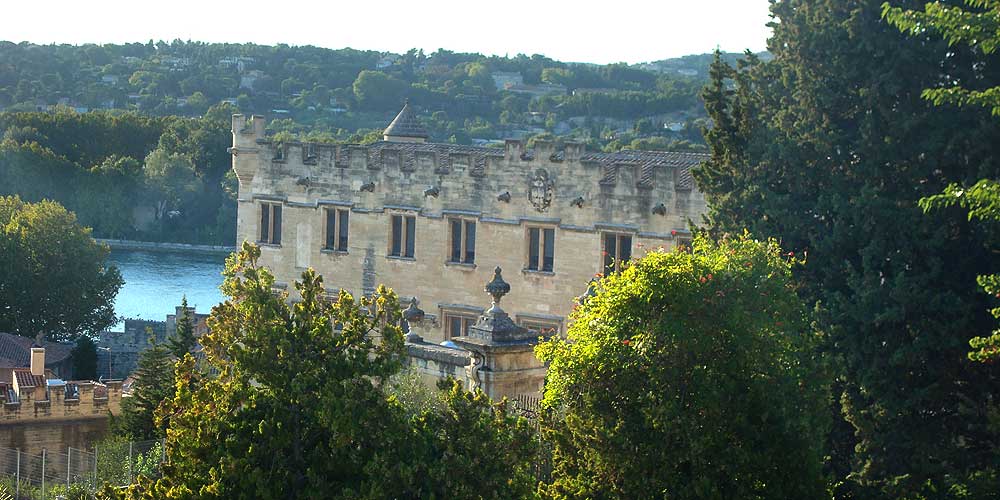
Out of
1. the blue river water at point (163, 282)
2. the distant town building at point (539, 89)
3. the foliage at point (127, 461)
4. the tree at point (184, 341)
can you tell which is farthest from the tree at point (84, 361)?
the distant town building at point (539, 89)

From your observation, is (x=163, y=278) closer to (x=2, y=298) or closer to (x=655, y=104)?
(x=2, y=298)

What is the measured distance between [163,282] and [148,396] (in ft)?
166

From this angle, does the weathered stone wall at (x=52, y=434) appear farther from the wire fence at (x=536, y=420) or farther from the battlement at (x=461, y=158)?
the wire fence at (x=536, y=420)

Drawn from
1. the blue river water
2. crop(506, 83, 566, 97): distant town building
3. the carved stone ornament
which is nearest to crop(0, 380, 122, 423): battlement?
the carved stone ornament

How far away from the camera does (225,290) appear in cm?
1392

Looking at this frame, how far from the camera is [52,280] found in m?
47.8

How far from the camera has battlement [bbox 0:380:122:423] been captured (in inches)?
1032

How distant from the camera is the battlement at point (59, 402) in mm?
26203

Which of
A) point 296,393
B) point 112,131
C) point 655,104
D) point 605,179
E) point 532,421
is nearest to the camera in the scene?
point 296,393

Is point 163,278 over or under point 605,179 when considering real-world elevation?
under

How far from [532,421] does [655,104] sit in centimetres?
8619

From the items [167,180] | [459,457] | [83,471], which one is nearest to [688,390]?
[459,457]

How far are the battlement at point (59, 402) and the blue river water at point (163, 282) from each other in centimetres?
3116

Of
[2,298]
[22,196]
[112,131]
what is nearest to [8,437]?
[2,298]
